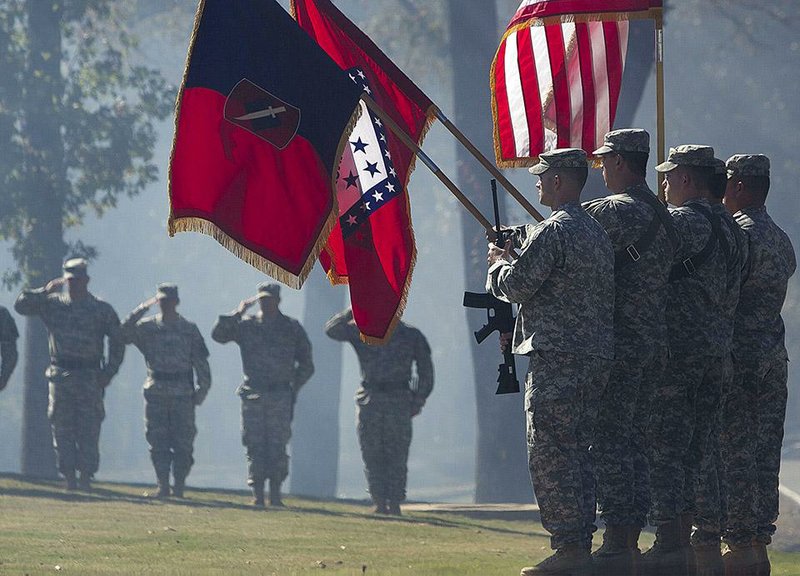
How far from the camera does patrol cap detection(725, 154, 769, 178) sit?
8320 millimetres

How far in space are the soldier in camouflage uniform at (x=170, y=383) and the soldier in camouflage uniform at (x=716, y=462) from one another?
889 centimetres

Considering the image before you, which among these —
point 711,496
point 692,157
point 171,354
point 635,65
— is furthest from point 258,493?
point 692,157

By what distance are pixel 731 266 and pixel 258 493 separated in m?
8.25

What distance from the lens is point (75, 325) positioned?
51.2 feet

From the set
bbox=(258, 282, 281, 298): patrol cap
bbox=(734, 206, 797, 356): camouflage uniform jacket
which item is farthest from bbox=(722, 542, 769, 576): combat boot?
bbox=(258, 282, 281, 298): patrol cap

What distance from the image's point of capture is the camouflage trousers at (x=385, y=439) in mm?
14875

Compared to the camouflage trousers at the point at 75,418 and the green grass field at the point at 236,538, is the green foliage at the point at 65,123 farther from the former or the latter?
the green grass field at the point at 236,538

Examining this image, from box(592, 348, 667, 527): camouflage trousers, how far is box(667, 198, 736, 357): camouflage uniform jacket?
0.78 feet

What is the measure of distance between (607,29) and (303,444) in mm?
20587

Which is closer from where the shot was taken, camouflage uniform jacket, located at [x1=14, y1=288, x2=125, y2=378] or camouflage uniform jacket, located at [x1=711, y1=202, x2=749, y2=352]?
camouflage uniform jacket, located at [x1=711, y1=202, x2=749, y2=352]

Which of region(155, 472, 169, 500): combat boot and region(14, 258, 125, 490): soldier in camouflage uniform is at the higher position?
region(14, 258, 125, 490): soldier in camouflage uniform

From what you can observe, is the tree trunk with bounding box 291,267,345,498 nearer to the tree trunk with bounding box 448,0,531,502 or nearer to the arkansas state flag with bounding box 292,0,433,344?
the tree trunk with bounding box 448,0,531,502

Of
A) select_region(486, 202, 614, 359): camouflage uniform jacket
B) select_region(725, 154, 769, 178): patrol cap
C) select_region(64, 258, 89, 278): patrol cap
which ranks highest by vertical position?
select_region(64, 258, 89, 278): patrol cap

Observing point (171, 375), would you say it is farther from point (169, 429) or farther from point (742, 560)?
point (742, 560)
